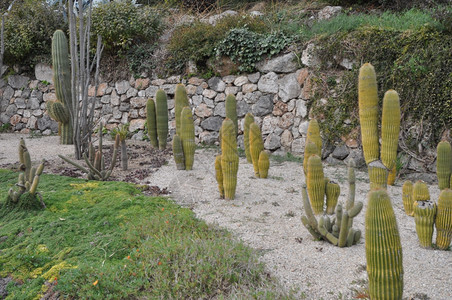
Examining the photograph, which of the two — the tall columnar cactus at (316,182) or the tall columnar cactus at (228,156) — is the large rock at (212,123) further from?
the tall columnar cactus at (316,182)

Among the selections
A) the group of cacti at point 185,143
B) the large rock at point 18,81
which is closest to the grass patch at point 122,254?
the group of cacti at point 185,143

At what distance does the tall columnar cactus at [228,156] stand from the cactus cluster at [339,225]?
1311 millimetres

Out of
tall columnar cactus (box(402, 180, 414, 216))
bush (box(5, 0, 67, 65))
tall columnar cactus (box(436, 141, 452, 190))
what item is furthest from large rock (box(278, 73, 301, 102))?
bush (box(5, 0, 67, 65))

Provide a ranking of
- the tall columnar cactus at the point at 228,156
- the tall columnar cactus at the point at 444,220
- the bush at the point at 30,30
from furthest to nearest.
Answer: the bush at the point at 30,30, the tall columnar cactus at the point at 228,156, the tall columnar cactus at the point at 444,220

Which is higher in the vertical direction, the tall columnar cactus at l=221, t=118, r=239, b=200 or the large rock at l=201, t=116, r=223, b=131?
the large rock at l=201, t=116, r=223, b=131

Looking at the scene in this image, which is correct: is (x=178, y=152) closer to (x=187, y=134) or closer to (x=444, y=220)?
(x=187, y=134)

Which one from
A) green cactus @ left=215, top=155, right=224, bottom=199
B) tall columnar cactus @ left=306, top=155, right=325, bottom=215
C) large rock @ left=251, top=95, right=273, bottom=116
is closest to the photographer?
tall columnar cactus @ left=306, top=155, right=325, bottom=215

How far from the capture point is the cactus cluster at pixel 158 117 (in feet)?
23.3

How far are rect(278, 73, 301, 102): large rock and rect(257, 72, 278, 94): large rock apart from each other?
10cm

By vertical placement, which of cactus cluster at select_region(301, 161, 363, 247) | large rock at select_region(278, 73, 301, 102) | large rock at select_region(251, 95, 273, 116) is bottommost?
cactus cluster at select_region(301, 161, 363, 247)

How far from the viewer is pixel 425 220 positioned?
2912 mm

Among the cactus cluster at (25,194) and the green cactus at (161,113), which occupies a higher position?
the green cactus at (161,113)

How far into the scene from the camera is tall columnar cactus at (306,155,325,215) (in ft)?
11.5

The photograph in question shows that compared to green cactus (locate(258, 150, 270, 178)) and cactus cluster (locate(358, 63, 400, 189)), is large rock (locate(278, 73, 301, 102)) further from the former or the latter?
cactus cluster (locate(358, 63, 400, 189))
